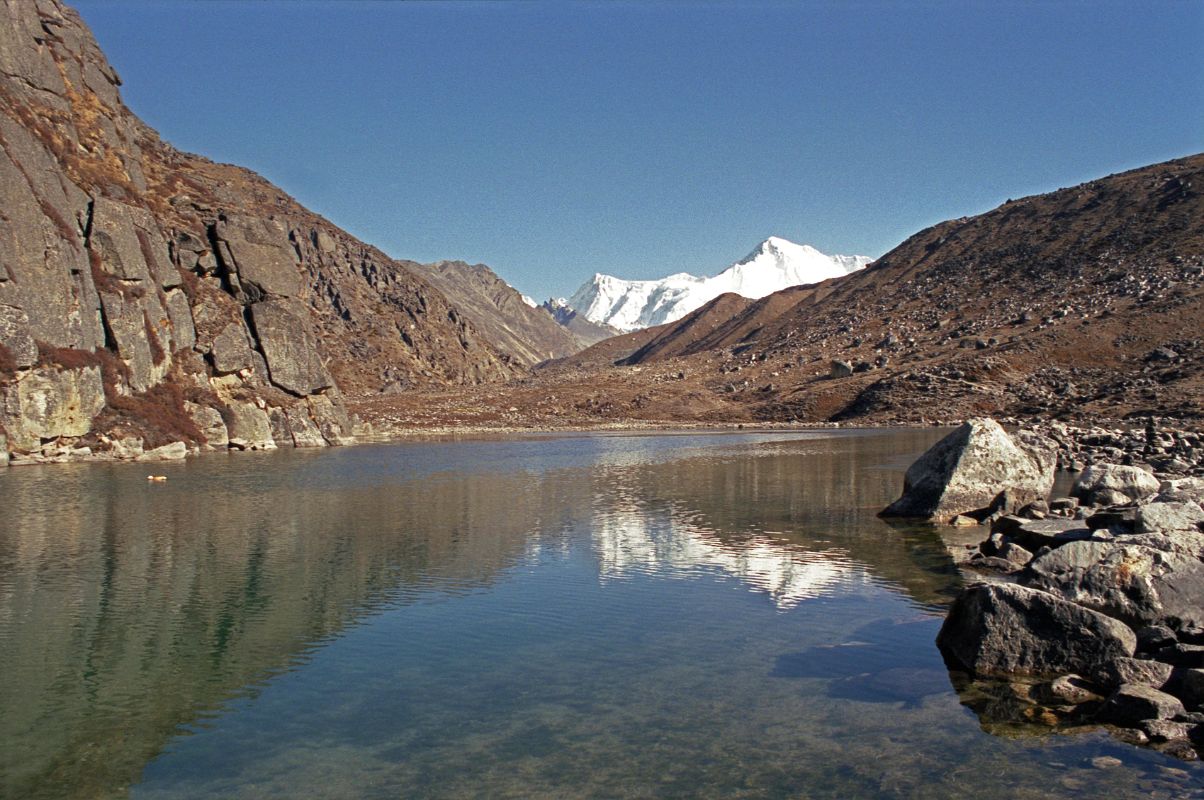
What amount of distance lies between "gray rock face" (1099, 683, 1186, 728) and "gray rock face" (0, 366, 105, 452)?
61.5 meters

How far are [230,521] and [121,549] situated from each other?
19.1 feet

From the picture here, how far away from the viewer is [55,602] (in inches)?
779

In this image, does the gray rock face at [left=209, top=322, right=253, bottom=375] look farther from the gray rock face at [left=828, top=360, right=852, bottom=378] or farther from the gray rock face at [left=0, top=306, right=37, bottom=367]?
the gray rock face at [left=828, top=360, right=852, bottom=378]

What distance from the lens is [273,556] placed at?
82.7 feet

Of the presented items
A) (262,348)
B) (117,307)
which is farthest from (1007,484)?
(262,348)

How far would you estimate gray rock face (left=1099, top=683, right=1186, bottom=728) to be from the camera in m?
11.5

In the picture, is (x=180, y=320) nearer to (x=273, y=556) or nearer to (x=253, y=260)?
(x=253, y=260)

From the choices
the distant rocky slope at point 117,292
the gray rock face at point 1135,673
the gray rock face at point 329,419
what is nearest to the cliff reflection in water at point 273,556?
the gray rock face at point 1135,673

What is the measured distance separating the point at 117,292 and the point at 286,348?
1762cm

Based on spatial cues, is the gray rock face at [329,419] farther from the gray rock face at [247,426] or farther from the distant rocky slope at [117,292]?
the gray rock face at [247,426]

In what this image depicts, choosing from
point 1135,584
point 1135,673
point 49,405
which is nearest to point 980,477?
point 1135,584

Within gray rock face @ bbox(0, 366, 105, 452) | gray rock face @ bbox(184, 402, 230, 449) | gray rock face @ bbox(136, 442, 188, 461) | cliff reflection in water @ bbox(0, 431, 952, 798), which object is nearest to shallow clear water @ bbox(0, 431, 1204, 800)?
cliff reflection in water @ bbox(0, 431, 952, 798)

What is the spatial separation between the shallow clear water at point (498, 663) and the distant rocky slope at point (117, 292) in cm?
2928

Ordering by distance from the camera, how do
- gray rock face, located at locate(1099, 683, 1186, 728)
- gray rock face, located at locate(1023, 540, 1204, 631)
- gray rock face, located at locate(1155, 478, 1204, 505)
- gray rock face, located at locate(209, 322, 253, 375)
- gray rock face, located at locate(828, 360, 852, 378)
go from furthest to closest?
gray rock face, located at locate(828, 360, 852, 378) < gray rock face, located at locate(209, 322, 253, 375) < gray rock face, located at locate(1155, 478, 1204, 505) < gray rock face, located at locate(1023, 540, 1204, 631) < gray rock face, located at locate(1099, 683, 1186, 728)
